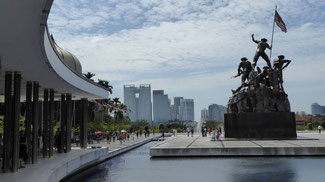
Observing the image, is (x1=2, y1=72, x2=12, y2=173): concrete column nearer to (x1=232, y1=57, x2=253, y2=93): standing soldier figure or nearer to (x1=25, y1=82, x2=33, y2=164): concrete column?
(x1=25, y1=82, x2=33, y2=164): concrete column

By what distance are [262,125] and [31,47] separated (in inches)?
783

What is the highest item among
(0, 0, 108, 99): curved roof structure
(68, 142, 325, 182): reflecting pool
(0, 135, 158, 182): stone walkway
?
(0, 0, 108, 99): curved roof structure

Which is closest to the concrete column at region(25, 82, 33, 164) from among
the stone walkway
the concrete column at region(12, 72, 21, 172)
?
the stone walkway

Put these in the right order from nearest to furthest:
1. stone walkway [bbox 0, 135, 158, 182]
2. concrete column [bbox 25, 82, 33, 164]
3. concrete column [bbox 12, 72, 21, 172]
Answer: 1. stone walkway [bbox 0, 135, 158, 182]
2. concrete column [bbox 12, 72, 21, 172]
3. concrete column [bbox 25, 82, 33, 164]

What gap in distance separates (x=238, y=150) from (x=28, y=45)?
13.0m

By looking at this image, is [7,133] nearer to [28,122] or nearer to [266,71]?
[28,122]

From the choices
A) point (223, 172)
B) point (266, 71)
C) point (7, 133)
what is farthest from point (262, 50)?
point (7, 133)

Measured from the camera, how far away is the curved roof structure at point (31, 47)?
19.7 ft

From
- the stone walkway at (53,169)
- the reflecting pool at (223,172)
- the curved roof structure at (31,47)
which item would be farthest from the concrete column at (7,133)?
the reflecting pool at (223,172)

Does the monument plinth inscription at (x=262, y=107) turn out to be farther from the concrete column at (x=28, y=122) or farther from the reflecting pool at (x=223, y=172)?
the concrete column at (x=28, y=122)

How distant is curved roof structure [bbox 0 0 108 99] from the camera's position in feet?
19.7

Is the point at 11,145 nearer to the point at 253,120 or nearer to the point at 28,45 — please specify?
the point at 28,45

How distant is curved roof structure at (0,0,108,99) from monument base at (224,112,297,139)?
13.3 m

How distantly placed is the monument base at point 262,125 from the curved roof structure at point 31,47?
524 inches
